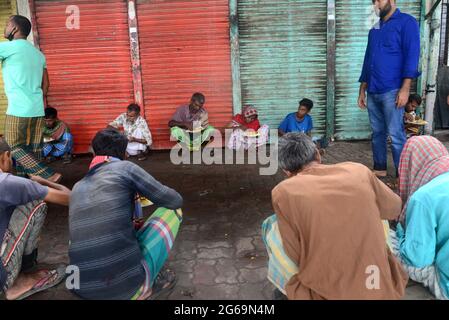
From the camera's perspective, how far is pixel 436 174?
279cm

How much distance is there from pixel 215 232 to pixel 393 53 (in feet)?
9.34

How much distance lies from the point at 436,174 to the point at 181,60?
5.21 meters

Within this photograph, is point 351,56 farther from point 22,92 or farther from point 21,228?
point 21,228

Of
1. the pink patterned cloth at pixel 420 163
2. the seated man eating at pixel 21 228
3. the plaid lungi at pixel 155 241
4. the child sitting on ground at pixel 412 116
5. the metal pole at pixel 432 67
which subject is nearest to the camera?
the seated man eating at pixel 21 228

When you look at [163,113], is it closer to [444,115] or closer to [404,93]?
[404,93]

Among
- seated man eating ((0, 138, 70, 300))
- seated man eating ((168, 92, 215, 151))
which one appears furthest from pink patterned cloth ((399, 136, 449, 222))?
seated man eating ((168, 92, 215, 151))

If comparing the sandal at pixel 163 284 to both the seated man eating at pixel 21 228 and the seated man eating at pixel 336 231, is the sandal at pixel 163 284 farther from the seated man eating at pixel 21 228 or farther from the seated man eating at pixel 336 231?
the seated man eating at pixel 336 231

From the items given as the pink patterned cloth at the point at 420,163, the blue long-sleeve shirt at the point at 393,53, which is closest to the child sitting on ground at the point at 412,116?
the blue long-sleeve shirt at the point at 393,53

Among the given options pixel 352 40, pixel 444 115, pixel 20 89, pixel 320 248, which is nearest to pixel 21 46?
pixel 20 89

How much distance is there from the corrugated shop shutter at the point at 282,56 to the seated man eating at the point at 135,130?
5.69 feet

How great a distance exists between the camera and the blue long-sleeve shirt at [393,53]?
15.6 ft

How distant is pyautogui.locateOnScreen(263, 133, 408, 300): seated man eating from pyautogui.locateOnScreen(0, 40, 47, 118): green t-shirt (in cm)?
360

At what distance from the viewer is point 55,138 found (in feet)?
22.7

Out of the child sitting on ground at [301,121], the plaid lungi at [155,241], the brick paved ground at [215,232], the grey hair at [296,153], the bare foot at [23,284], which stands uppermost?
the grey hair at [296,153]
